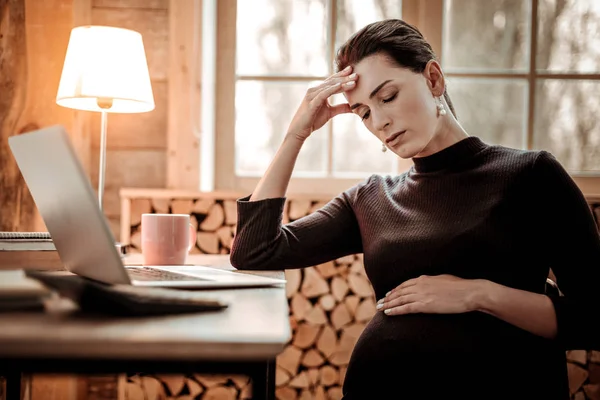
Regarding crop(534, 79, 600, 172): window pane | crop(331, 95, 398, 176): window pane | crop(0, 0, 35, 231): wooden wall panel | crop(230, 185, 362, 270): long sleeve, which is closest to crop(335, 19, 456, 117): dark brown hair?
crop(230, 185, 362, 270): long sleeve

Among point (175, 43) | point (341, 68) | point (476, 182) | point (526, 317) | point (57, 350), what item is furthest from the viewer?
point (175, 43)

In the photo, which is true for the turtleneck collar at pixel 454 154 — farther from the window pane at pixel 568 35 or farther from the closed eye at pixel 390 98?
the window pane at pixel 568 35

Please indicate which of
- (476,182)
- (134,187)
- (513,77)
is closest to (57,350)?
(476,182)

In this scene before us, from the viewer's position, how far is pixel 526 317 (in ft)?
3.51

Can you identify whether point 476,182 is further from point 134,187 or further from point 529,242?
point 134,187

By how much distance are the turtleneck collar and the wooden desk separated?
2.75ft

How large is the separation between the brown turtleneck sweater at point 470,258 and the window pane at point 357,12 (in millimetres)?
1013

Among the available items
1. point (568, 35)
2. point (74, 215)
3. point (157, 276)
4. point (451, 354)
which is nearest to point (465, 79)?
point (568, 35)

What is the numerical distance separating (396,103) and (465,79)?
1.03 metres

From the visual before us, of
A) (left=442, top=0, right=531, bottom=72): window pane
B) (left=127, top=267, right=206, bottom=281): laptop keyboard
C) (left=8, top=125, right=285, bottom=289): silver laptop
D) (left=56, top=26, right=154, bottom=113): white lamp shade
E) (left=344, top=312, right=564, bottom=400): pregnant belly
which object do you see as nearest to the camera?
(left=8, top=125, right=285, bottom=289): silver laptop

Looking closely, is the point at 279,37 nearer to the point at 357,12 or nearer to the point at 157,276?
the point at 357,12

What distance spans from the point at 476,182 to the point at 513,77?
1106 mm

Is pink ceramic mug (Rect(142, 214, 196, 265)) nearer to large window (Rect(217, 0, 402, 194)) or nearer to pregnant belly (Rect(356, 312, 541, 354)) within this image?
pregnant belly (Rect(356, 312, 541, 354))

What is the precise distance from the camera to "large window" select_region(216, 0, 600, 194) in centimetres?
217
